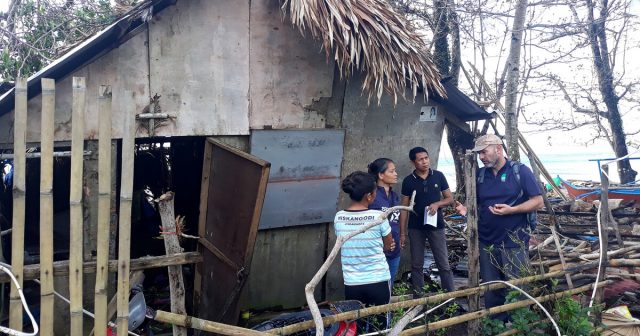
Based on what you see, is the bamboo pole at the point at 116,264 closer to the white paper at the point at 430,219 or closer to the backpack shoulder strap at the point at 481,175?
the white paper at the point at 430,219

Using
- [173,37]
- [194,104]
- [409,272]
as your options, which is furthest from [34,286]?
[409,272]

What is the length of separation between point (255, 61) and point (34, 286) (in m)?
3.18

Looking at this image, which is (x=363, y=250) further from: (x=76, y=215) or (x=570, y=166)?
(x=570, y=166)

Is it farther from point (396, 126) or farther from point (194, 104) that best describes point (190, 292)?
point (396, 126)

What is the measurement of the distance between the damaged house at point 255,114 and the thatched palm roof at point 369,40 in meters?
0.02

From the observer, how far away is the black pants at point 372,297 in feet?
12.4

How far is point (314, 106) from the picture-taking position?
5.36m

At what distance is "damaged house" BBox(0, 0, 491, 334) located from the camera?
4.16 meters

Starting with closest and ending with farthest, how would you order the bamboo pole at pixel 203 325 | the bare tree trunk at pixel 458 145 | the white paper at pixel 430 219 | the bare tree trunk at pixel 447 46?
the bamboo pole at pixel 203 325 < the white paper at pixel 430 219 < the bare tree trunk at pixel 458 145 < the bare tree trunk at pixel 447 46

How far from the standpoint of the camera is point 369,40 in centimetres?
486

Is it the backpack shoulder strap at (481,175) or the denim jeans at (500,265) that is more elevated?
the backpack shoulder strap at (481,175)

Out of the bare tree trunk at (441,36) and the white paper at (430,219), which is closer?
the white paper at (430,219)

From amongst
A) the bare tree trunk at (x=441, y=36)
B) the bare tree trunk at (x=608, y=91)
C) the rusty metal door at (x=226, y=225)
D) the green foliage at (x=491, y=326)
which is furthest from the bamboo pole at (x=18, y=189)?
the bare tree trunk at (x=608, y=91)

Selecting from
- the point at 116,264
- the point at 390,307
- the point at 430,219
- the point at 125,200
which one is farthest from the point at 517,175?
the point at 116,264
